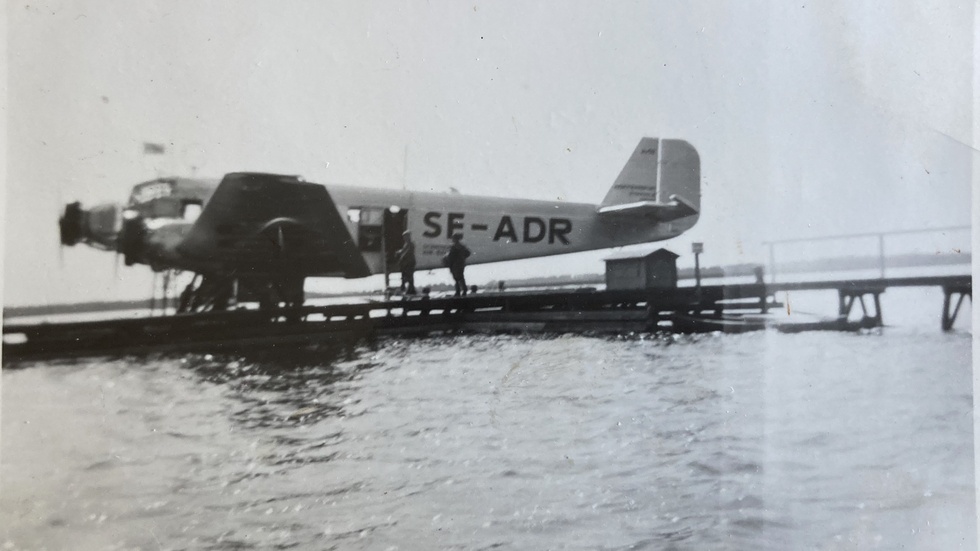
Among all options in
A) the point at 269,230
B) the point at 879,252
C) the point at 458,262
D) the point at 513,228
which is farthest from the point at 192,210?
the point at 879,252

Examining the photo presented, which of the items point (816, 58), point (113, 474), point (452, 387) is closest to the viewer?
point (113, 474)

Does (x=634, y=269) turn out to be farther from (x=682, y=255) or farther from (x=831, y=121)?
(x=831, y=121)

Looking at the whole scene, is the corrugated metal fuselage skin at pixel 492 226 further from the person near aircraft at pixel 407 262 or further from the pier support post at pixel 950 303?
the pier support post at pixel 950 303

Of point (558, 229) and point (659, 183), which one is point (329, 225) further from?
point (659, 183)

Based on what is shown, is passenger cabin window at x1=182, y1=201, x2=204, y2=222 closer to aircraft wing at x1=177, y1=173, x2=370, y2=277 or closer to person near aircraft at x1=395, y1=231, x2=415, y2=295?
aircraft wing at x1=177, y1=173, x2=370, y2=277

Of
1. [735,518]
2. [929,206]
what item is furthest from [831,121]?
[735,518]
